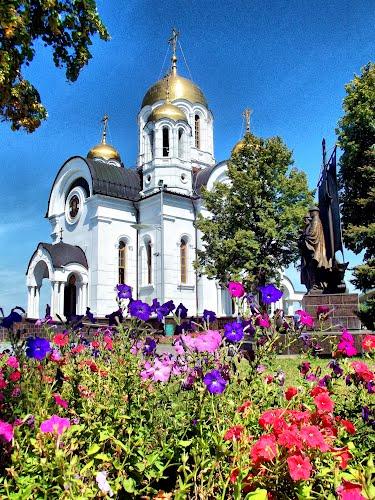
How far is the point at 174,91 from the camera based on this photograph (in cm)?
3531

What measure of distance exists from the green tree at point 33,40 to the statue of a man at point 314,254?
589 centimetres

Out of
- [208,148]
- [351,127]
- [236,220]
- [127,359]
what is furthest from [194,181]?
[127,359]

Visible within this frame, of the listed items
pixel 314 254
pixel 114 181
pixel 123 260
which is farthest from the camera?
pixel 114 181

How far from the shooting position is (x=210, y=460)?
2121 mm

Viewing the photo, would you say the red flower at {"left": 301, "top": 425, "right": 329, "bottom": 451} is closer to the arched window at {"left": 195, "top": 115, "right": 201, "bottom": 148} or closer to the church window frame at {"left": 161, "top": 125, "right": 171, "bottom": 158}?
the church window frame at {"left": 161, "top": 125, "right": 171, "bottom": 158}

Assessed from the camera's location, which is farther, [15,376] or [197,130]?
[197,130]

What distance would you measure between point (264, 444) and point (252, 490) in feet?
0.83

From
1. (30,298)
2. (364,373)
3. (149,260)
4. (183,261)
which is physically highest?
(149,260)

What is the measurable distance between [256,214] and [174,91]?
16.5 metres

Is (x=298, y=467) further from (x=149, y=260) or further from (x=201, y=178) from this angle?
(x=201, y=178)

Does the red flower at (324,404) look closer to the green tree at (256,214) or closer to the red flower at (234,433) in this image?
the red flower at (234,433)

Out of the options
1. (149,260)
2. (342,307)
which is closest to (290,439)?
(342,307)

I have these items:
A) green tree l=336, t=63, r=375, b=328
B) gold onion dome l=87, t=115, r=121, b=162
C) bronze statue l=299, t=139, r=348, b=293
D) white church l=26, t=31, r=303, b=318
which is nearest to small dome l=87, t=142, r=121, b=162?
gold onion dome l=87, t=115, r=121, b=162

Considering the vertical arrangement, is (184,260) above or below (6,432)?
above
